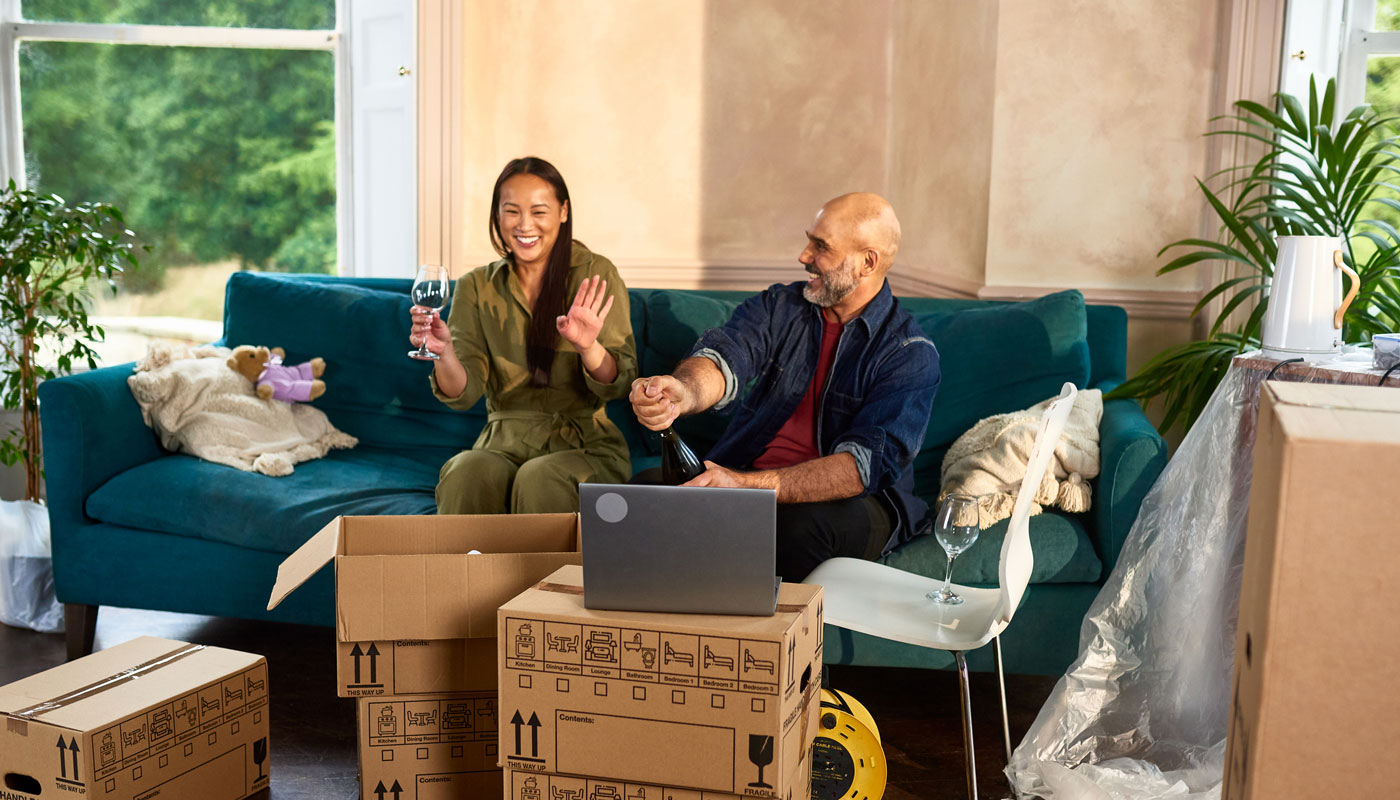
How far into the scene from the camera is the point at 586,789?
141 cm

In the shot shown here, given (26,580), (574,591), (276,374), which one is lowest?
(26,580)

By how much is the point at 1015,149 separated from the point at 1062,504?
4.06 feet

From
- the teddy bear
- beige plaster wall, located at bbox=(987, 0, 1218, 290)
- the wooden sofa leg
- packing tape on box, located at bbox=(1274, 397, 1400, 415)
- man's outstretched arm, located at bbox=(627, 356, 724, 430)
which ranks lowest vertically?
the wooden sofa leg

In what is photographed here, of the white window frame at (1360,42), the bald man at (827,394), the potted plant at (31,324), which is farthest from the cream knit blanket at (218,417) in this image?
the white window frame at (1360,42)

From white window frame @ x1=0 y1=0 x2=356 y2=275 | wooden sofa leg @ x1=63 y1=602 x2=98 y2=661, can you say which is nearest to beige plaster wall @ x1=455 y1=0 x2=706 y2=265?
white window frame @ x1=0 y1=0 x2=356 y2=275

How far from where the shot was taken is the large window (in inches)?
148

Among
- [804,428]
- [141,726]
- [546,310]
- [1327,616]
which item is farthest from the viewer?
[546,310]

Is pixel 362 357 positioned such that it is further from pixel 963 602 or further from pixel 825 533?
pixel 963 602

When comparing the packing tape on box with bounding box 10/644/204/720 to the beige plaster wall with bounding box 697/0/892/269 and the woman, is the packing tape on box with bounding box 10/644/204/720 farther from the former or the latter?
the beige plaster wall with bounding box 697/0/892/269

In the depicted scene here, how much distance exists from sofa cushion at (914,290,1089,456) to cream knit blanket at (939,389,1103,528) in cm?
18

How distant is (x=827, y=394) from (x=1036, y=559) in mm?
532

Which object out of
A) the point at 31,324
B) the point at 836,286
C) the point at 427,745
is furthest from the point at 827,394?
the point at 31,324

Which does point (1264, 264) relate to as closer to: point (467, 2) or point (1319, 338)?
point (1319, 338)

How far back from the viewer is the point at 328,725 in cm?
218
